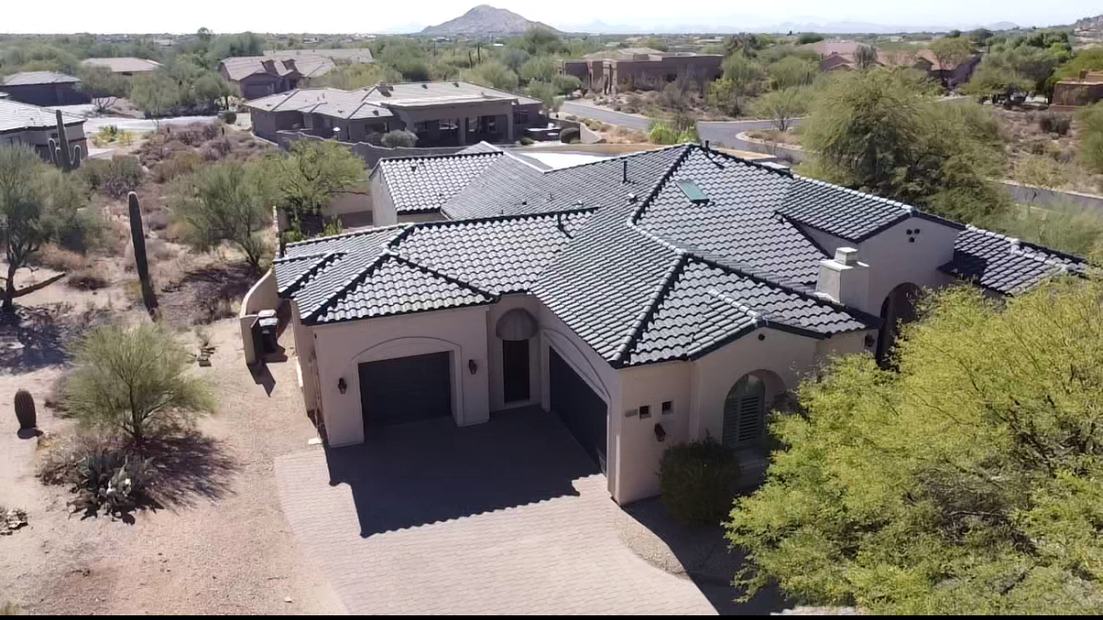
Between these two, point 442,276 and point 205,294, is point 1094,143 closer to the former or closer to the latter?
point 442,276

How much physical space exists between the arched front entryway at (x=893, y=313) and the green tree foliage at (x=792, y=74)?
81.9 meters

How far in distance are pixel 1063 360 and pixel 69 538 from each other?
57.2ft

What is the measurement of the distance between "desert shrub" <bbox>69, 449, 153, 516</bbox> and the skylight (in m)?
15.3

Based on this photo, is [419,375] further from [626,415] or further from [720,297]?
[720,297]

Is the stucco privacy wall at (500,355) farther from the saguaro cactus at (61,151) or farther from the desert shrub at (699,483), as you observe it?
the saguaro cactus at (61,151)

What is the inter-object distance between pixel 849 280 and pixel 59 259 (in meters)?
32.1

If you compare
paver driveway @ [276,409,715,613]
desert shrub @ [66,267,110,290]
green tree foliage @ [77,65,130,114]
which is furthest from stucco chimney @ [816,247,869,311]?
green tree foliage @ [77,65,130,114]

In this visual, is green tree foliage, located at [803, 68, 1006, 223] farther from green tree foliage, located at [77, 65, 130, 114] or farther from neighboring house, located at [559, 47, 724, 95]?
green tree foliage, located at [77, 65, 130, 114]

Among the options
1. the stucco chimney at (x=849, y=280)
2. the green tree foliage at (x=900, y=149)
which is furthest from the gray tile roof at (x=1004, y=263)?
the green tree foliage at (x=900, y=149)

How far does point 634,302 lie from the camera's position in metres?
17.6

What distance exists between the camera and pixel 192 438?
789 inches

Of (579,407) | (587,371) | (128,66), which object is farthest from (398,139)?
(128,66)

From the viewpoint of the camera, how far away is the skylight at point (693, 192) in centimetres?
2288

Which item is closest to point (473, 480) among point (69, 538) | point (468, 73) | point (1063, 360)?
point (69, 538)
